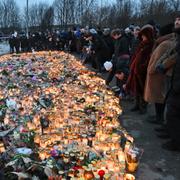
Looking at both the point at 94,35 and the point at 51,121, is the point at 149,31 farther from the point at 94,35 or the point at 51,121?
the point at 94,35

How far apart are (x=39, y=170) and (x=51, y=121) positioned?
1.80m

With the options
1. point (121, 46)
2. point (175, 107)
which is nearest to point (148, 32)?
point (175, 107)


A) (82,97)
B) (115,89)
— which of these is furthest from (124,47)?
(82,97)

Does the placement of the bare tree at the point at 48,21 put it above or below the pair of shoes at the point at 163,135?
above

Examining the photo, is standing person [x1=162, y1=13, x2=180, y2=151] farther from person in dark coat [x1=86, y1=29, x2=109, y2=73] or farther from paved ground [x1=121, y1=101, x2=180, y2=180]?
person in dark coat [x1=86, y1=29, x2=109, y2=73]

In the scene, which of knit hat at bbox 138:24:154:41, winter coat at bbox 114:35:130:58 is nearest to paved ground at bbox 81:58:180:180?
knit hat at bbox 138:24:154:41

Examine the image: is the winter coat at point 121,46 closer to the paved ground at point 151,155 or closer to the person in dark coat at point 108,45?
the paved ground at point 151,155

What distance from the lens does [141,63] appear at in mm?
7406

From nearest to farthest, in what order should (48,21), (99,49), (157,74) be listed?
1. (157,74)
2. (99,49)
3. (48,21)

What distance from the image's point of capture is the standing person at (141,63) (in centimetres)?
721

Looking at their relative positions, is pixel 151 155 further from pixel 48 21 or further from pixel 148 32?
pixel 48 21

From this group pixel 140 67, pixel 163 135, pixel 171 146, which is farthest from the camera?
pixel 140 67

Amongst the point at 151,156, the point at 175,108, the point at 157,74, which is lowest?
the point at 151,156

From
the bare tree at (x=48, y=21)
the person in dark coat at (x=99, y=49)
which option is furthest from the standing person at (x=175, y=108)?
the bare tree at (x=48, y=21)
